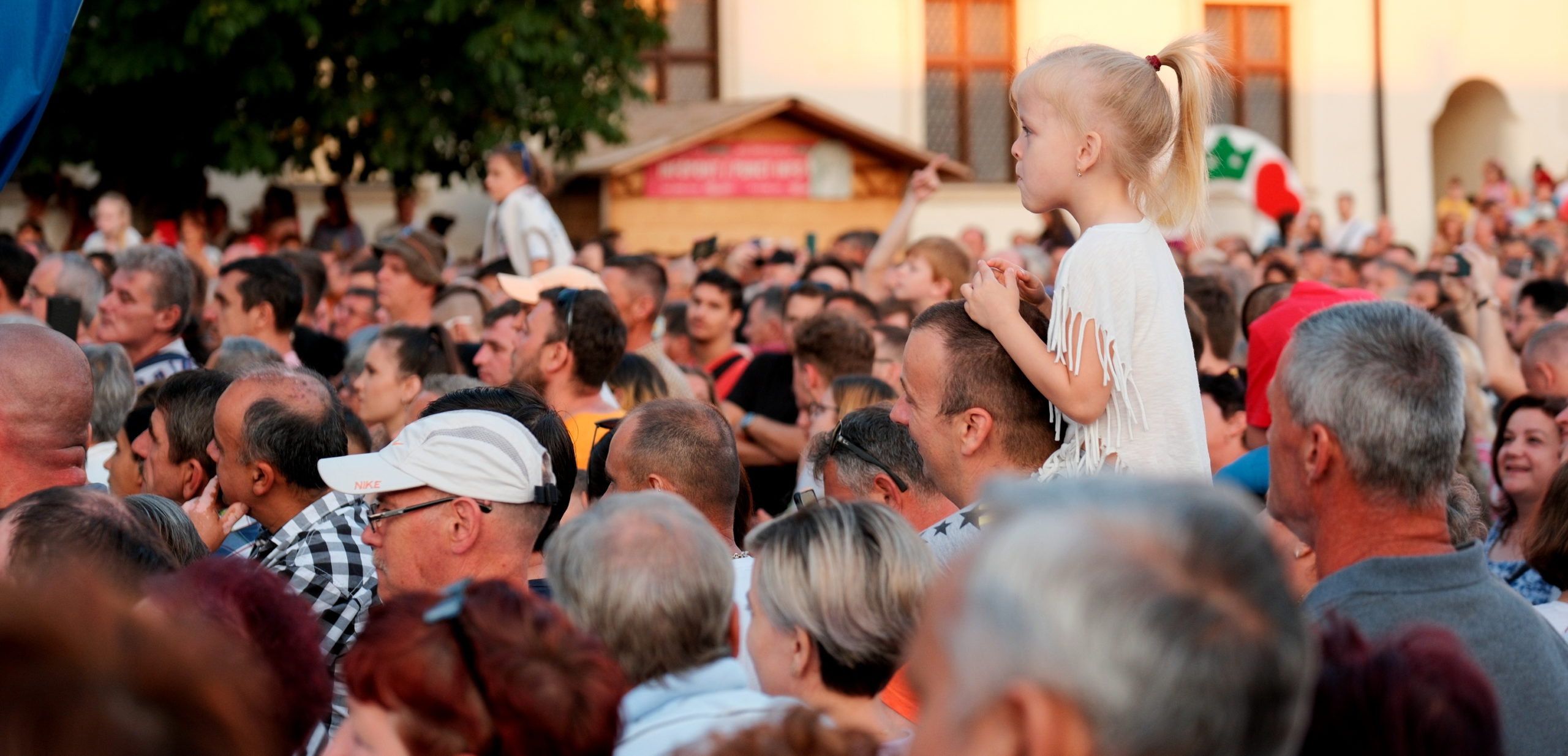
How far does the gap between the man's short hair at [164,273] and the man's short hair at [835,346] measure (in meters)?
2.51

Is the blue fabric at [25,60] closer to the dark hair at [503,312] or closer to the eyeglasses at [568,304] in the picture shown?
the eyeglasses at [568,304]

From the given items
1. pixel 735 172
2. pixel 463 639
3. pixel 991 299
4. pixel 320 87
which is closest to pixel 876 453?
pixel 991 299

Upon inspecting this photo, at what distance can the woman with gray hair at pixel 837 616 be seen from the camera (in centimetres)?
257

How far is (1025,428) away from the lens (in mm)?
3277

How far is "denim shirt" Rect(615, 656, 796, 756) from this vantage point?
2.35m

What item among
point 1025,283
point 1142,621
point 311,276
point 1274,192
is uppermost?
point 1274,192

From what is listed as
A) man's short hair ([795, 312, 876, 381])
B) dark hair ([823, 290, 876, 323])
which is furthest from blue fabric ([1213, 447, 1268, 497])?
dark hair ([823, 290, 876, 323])

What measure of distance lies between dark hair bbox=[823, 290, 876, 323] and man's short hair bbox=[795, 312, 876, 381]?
100 cm

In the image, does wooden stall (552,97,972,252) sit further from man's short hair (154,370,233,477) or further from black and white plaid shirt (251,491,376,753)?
black and white plaid shirt (251,491,376,753)

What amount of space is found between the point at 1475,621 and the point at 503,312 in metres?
4.74

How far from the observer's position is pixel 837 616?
258 centimetres

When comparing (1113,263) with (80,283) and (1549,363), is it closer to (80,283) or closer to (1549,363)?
(1549,363)

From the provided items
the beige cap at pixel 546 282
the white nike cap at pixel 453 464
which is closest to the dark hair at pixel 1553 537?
the white nike cap at pixel 453 464

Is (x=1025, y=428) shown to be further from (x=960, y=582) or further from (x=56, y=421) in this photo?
(x=56, y=421)
